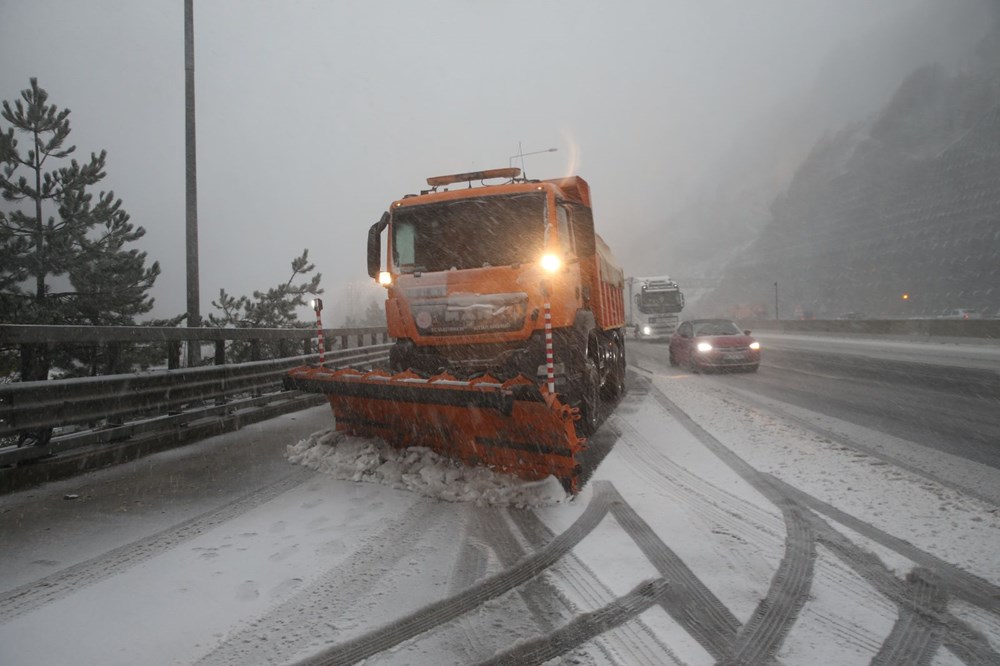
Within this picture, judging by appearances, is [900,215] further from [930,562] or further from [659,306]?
[930,562]

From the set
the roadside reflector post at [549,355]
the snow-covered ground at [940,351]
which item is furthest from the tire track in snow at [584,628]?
the snow-covered ground at [940,351]

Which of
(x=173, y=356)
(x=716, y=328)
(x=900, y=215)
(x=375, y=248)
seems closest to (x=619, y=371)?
(x=375, y=248)

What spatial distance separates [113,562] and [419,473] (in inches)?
98.7

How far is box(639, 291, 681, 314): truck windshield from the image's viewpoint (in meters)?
33.8

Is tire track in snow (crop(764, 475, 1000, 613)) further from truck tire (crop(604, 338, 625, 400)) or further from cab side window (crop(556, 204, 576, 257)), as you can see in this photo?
truck tire (crop(604, 338, 625, 400))

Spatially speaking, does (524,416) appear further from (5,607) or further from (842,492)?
(5,607)

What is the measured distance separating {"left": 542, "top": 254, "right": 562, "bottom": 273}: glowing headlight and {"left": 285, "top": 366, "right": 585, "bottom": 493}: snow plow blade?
162 centimetres

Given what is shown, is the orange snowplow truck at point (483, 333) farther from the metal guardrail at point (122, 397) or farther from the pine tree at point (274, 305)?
the pine tree at point (274, 305)

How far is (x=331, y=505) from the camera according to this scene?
5.01m

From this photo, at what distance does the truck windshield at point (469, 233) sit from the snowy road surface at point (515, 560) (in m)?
2.31

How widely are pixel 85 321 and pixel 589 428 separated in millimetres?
11778

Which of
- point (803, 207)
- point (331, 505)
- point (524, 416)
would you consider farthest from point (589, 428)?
point (803, 207)

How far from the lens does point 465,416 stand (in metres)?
5.49

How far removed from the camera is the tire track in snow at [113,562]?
3314 millimetres
